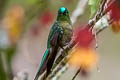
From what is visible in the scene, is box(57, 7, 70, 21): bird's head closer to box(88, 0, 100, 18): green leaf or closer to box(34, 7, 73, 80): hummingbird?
box(34, 7, 73, 80): hummingbird

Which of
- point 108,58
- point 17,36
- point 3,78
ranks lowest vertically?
point 108,58

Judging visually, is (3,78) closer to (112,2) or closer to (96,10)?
(96,10)

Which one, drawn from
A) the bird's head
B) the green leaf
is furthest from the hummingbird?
the green leaf

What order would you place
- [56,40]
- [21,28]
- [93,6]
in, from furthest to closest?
[21,28] < [56,40] < [93,6]

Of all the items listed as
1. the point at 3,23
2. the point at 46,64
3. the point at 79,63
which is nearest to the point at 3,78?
the point at 46,64

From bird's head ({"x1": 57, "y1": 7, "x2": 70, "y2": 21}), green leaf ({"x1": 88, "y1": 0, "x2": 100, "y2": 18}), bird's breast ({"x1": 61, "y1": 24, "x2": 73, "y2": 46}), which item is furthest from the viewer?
bird's head ({"x1": 57, "y1": 7, "x2": 70, "y2": 21})

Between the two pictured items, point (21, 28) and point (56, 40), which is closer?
point (56, 40)

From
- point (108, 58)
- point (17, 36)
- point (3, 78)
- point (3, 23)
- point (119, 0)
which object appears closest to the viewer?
point (119, 0)

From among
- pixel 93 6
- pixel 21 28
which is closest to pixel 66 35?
pixel 93 6

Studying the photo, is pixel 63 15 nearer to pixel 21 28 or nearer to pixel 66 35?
pixel 66 35
